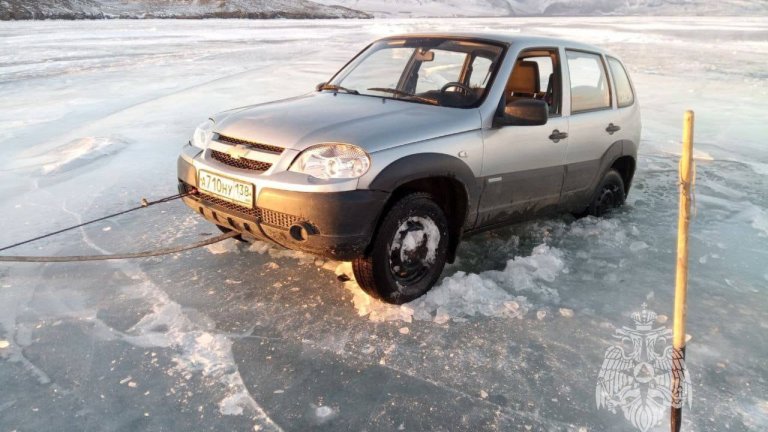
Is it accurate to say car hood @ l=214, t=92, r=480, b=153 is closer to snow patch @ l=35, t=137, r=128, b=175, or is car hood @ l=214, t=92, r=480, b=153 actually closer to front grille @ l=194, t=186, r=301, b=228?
front grille @ l=194, t=186, r=301, b=228

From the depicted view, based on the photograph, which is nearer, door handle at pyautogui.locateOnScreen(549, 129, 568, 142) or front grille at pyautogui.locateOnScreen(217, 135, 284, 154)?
front grille at pyautogui.locateOnScreen(217, 135, 284, 154)

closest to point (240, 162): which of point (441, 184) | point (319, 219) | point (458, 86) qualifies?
point (319, 219)

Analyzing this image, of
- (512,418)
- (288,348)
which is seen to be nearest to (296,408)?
(288,348)

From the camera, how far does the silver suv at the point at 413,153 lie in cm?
305

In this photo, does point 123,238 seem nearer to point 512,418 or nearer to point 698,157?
point 512,418

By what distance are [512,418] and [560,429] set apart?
0.20 m

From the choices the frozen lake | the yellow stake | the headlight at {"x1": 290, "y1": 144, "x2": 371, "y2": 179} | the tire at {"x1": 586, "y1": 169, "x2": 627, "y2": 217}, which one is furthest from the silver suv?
the yellow stake

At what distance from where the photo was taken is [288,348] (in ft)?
9.77

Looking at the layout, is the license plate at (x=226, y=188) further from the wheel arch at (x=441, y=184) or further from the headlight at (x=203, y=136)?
the wheel arch at (x=441, y=184)

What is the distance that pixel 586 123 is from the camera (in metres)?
4.40

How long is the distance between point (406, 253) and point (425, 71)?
171 cm

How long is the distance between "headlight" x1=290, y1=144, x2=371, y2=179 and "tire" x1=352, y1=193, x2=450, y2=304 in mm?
343

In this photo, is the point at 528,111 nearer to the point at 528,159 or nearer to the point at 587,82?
the point at 528,159

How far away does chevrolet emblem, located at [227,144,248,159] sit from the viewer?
3279 mm
